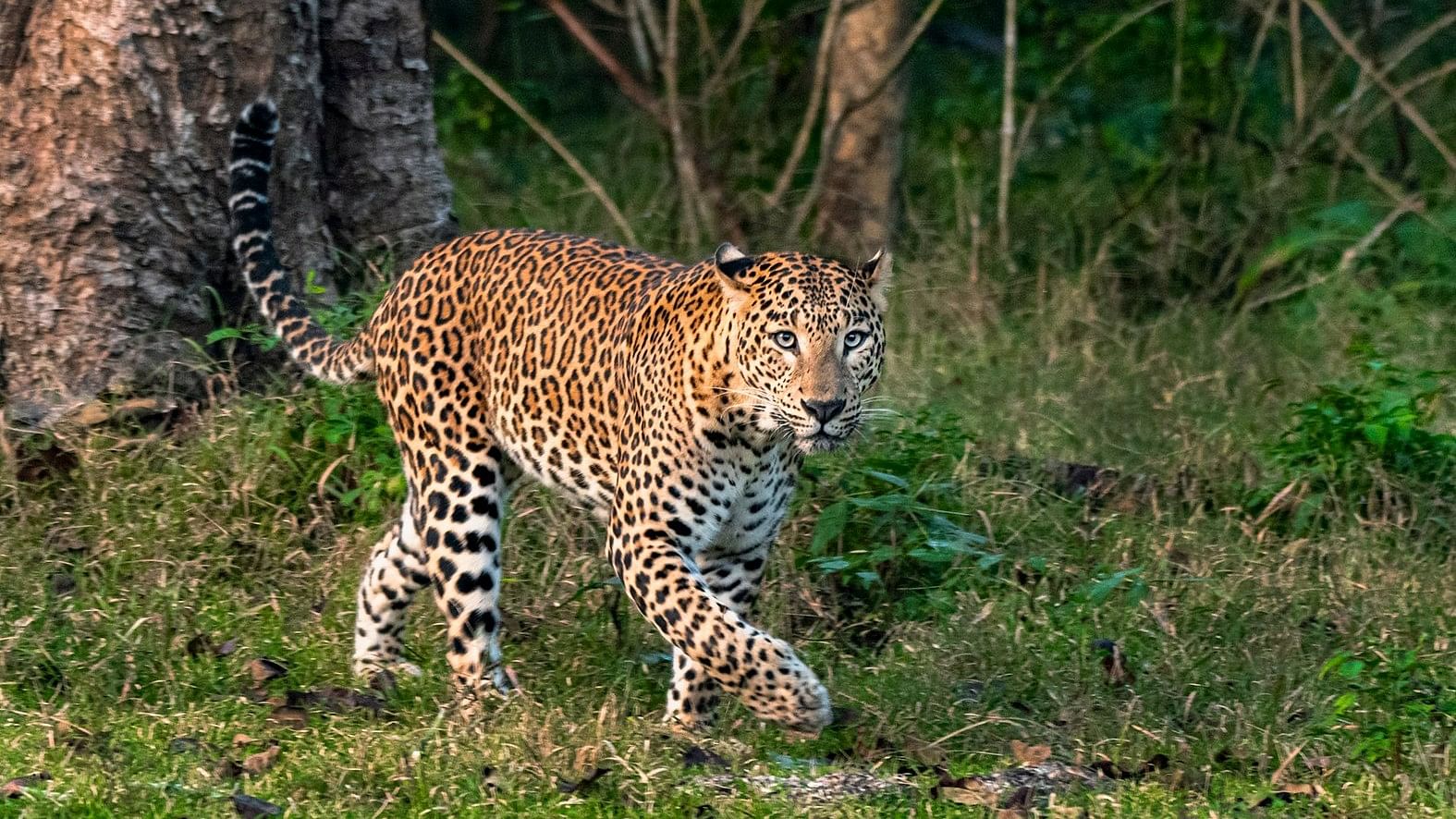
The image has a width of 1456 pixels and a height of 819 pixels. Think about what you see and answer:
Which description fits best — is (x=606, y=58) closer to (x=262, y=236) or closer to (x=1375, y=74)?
(x=262, y=236)

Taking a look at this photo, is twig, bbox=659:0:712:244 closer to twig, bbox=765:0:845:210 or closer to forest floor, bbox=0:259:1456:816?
twig, bbox=765:0:845:210

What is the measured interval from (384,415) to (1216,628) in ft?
9.11

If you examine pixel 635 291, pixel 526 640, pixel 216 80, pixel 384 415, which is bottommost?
pixel 526 640

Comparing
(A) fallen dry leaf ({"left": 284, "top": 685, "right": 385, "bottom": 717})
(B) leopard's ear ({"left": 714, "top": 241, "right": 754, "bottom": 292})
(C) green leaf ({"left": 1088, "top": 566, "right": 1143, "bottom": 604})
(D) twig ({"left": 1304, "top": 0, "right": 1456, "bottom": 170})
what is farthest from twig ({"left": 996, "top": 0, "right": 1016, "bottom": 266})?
A: (A) fallen dry leaf ({"left": 284, "top": 685, "right": 385, "bottom": 717})

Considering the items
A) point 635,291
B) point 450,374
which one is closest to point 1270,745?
point 635,291

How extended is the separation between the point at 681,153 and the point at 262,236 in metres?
3.31

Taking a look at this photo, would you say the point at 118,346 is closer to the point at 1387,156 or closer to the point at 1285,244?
Answer: the point at 1285,244

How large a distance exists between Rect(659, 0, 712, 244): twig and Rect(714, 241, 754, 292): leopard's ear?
161 inches

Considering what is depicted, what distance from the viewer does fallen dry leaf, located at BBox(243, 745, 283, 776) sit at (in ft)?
15.3

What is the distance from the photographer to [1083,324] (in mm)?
8586

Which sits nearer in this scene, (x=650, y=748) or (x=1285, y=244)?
(x=650, y=748)

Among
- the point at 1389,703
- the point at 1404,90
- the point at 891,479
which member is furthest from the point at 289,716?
the point at 1404,90

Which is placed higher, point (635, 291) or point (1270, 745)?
point (635, 291)

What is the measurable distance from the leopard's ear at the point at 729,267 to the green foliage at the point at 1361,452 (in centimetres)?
256
